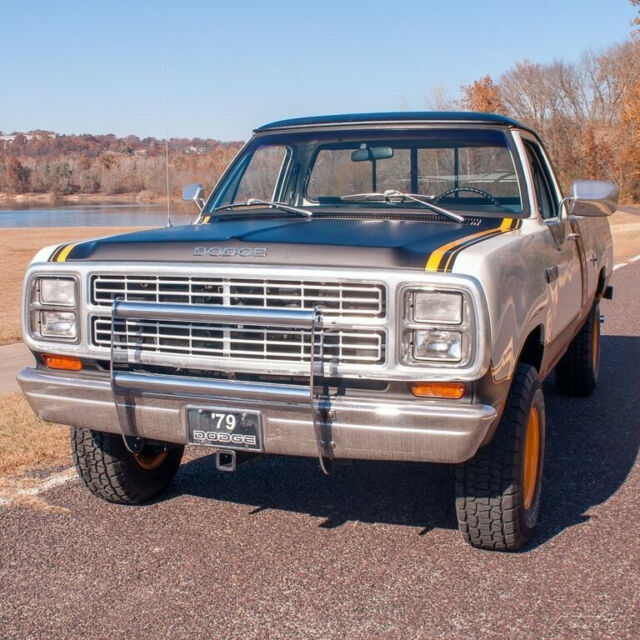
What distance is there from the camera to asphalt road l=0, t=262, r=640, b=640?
324 cm

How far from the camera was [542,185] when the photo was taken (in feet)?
17.7

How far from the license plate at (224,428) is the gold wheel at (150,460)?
81 centimetres

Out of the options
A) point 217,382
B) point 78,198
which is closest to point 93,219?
point 78,198

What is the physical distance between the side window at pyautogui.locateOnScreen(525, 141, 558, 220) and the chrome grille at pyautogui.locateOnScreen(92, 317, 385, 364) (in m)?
1.88

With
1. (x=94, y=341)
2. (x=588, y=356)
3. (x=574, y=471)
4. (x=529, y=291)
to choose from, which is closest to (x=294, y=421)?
(x=94, y=341)

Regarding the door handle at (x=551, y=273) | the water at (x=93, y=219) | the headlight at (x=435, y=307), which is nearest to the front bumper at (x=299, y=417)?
the headlight at (x=435, y=307)

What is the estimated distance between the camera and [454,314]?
131 inches

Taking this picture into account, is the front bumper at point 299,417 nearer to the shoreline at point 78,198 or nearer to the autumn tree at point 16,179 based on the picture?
the shoreline at point 78,198

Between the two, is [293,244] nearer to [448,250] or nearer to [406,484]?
[448,250]

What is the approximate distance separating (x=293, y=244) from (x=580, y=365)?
138 inches

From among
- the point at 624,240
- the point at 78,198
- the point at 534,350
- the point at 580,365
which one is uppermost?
the point at 534,350

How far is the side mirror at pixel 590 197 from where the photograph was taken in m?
4.85

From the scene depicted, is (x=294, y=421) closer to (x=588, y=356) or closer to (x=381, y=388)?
(x=381, y=388)

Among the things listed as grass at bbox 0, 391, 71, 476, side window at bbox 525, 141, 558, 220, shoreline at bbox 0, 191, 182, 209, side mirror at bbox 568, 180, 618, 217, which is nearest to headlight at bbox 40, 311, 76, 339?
grass at bbox 0, 391, 71, 476
